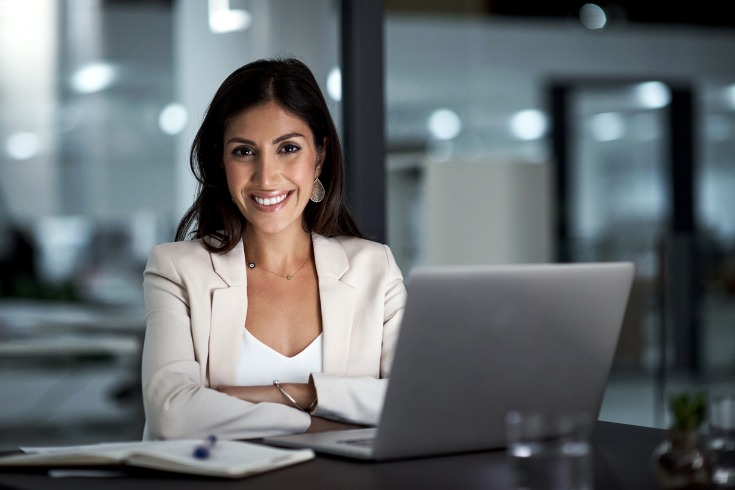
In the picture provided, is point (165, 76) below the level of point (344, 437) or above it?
above

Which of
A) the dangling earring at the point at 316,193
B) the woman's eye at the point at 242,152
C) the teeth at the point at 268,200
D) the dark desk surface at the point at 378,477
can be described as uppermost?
the woman's eye at the point at 242,152

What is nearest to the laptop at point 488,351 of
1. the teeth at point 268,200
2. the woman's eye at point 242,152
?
the teeth at point 268,200

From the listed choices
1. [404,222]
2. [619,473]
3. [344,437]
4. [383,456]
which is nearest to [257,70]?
[344,437]

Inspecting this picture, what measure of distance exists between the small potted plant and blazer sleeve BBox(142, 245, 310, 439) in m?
0.80

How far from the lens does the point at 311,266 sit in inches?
96.9

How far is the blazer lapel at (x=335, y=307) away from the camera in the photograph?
230 cm

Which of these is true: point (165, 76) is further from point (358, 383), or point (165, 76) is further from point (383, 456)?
point (383, 456)

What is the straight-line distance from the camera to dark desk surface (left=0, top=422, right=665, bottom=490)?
140 centimetres

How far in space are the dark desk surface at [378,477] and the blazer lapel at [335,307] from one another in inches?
27.6

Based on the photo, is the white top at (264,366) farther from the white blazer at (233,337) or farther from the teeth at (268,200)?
the teeth at (268,200)

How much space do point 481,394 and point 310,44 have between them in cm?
206

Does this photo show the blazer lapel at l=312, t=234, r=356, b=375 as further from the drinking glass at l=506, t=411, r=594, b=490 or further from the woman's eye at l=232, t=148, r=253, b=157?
the drinking glass at l=506, t=411, r=594, b=490

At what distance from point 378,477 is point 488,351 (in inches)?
10.0

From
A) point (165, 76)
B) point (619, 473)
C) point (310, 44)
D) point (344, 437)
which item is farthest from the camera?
point (165, 76)
